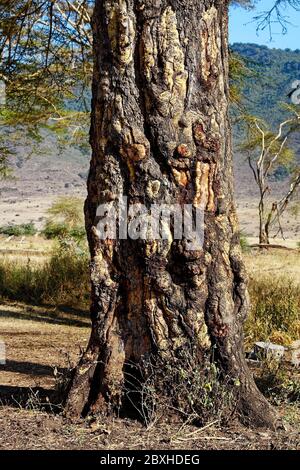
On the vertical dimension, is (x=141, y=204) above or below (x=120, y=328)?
above

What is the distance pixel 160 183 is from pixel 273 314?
4.73 m

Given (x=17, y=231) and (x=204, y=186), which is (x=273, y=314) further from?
(x=17, y=231)

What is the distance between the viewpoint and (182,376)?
13.7 ft

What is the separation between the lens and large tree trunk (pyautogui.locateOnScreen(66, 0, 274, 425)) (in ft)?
13.8

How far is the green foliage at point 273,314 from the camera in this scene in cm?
795

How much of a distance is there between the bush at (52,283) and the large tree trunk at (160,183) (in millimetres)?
6511

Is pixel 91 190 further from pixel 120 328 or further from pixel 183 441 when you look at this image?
pixel 183 441

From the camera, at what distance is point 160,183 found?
4211 millimetres

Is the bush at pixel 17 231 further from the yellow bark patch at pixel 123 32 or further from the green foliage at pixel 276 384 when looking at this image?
the yellow bark patch at pixel 123 32

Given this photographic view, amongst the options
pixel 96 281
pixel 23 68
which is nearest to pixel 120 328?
pixel 96 281

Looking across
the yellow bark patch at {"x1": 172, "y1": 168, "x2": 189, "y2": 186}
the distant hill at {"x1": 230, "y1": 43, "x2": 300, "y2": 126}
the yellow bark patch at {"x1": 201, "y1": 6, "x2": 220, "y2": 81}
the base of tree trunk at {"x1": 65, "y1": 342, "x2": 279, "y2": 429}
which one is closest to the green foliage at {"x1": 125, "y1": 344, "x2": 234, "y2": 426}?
the base of tree trunk at {"x1": 65, "y1": 342, "x2": 279, "y2": 429}

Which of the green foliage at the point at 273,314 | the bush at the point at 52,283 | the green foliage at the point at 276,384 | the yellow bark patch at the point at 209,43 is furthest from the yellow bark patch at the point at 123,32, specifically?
the bush at the point at 52,283

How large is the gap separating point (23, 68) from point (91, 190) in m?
8.07

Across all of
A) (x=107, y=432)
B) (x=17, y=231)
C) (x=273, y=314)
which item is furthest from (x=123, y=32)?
(x=17, y=231)
